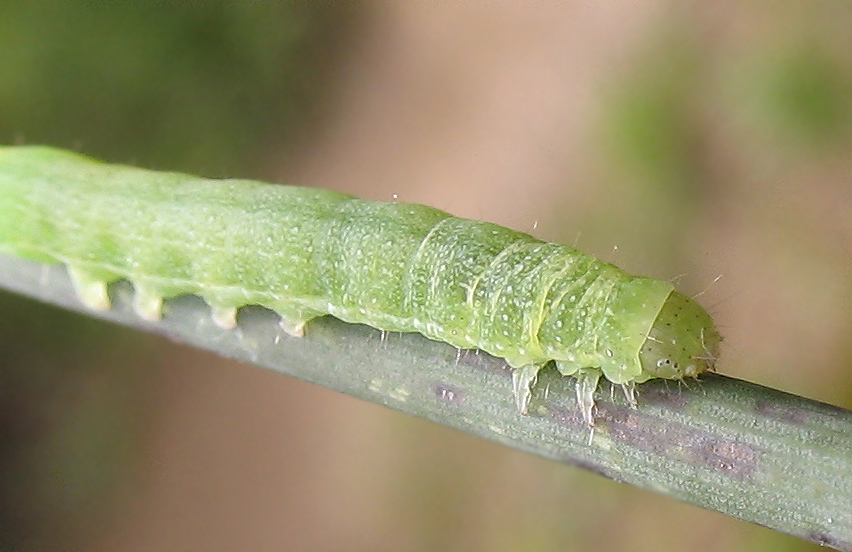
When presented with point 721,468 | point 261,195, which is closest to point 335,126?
point 261,195

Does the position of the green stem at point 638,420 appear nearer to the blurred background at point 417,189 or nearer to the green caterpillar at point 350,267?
the green caterpillar at point 350,267

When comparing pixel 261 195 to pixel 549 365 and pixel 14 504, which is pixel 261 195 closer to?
pixel 549 365

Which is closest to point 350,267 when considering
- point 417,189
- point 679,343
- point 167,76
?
point 679,343

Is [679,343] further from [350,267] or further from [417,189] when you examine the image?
[417,189]

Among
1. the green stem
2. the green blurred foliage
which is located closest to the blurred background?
the green blurred foliage

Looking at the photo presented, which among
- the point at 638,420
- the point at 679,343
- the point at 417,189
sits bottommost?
the point at 417,189

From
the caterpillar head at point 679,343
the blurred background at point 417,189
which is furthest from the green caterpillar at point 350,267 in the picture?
the blurred background at point 417,189
